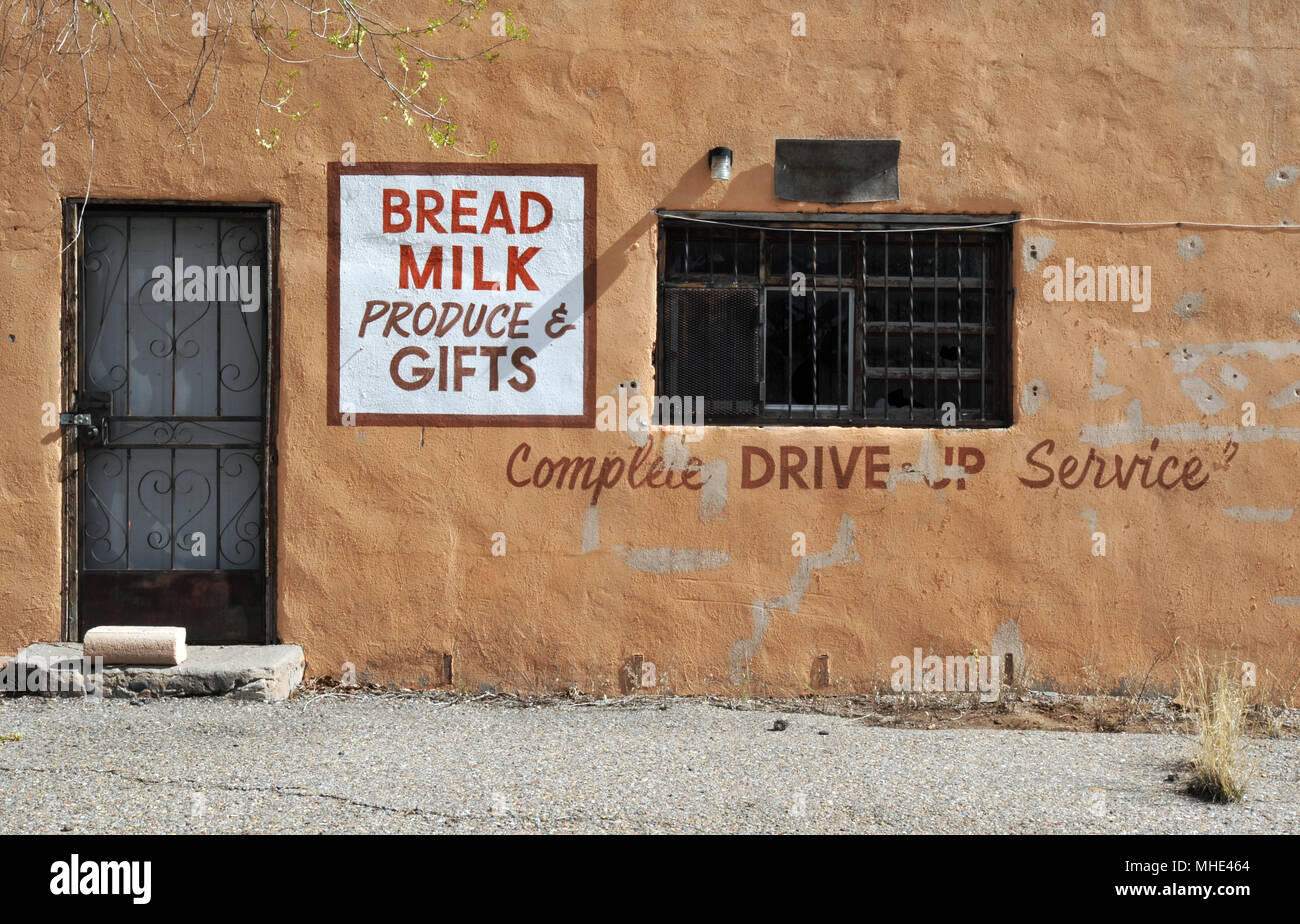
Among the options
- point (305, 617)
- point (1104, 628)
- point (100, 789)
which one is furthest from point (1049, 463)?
point (100, 789)

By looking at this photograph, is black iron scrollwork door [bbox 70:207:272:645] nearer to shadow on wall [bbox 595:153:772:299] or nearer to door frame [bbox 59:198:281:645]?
door frame [bbox 59:198:281:645]

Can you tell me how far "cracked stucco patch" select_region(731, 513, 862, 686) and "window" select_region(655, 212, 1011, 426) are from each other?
0.63 meters

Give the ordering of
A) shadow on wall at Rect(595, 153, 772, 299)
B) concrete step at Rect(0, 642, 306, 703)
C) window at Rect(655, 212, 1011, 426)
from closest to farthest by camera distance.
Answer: concrete step at Rect(0, 642, 306, 703) < shadow on wall at Rect(595, 153, 772, 299) < window at Rect(655, 212, 1011, 426)

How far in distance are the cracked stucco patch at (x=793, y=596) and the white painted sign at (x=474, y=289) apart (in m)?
1.36

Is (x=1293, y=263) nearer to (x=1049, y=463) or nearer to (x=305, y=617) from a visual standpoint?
(x=1049, y=463)

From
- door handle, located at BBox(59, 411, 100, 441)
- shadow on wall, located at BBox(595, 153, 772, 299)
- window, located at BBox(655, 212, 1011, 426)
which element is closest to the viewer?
door handle, located at BBox(59, 411, 100, 441)

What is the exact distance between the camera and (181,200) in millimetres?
6137

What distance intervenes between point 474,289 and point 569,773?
2616mm

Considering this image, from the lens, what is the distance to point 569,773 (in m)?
4.84

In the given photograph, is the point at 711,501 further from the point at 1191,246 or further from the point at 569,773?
the point at 1191,246

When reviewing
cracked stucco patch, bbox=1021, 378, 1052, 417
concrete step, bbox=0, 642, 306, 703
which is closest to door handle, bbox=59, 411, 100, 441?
concrete step, bbox=0, 642, 306, 703

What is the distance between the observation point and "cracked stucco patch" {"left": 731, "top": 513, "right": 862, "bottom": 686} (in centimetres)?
622

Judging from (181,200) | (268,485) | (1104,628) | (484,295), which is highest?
(181,200)
